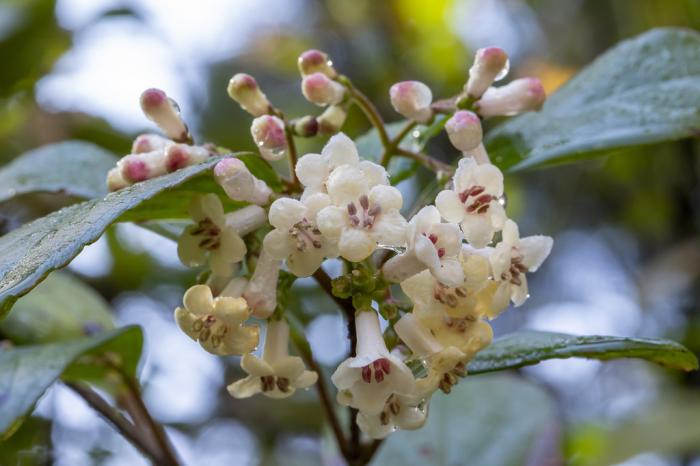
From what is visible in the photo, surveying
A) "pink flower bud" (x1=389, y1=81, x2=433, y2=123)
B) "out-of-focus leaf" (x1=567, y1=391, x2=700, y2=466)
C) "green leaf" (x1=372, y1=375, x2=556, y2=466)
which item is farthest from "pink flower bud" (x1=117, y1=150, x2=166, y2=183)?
"out-of-focus leaf" (x1=567, y1=391, x2=700, y2=466)

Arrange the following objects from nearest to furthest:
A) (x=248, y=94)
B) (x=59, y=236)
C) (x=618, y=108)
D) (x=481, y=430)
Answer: (x=59, y=236) → (x=248, y=94) → (x=618, y=108) → (x=481, y=430)

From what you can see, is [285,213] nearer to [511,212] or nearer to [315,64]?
[315,64]

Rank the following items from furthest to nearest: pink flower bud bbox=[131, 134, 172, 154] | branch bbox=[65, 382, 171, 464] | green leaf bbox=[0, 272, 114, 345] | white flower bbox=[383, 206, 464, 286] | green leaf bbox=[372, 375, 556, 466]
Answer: green leaf bbox=[372, 375, 556, 466], green leaf bbox=[0, 272, 114, 345], branch bbox=[65, 382, 171, 464], pink flower bud bbox=[131, 134, 172, 154], white flower bbox=[383, 206, 464, 286]

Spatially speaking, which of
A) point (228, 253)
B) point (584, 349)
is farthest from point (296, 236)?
point (584, 349)

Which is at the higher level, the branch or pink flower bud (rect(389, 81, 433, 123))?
pink flower bud (rect(389, 81, 433, 123))

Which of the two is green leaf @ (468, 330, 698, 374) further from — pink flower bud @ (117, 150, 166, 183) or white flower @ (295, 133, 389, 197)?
pink flower bud @ (117, 150, 166, 183)

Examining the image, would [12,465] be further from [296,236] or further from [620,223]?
[620,223]

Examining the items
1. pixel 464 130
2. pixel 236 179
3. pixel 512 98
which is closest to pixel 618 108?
pixel 512 98
